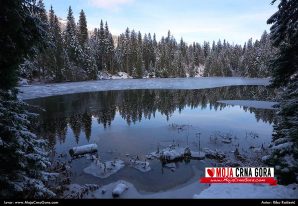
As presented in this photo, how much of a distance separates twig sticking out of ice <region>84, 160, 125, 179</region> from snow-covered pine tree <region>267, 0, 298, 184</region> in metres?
8.51

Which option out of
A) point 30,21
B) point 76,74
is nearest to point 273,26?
point 30,21

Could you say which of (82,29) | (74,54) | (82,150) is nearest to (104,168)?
(82,150)

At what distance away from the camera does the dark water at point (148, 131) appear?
14.7 meters

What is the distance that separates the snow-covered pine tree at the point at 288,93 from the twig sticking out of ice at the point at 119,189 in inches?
260

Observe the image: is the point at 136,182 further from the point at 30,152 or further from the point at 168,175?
the point at 30,152

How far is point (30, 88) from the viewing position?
164 ft

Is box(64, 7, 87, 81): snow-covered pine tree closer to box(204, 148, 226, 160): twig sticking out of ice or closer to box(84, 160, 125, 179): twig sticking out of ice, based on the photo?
box(84, 160, 125, 179): twig sticking out of ice

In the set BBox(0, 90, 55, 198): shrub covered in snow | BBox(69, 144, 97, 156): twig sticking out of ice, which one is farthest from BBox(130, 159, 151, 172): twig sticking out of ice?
BBox(0, 90, 55, 198): shrub covered in snow

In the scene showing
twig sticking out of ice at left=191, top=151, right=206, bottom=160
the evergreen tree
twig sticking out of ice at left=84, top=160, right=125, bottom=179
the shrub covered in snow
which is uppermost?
the evergreen tree

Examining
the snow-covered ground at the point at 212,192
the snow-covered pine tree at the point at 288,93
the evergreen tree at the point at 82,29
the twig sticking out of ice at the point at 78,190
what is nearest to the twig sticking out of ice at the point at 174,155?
the snow-covered ground at the point at 212,192

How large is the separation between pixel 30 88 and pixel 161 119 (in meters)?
31.8

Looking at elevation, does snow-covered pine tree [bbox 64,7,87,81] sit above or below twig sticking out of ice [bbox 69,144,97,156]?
above

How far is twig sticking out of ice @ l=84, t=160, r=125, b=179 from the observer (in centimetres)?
1473

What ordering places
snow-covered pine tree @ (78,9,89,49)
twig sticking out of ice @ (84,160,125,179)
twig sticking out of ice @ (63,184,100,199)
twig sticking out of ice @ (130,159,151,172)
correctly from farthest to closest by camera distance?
snow-covered pine tree @ (78,9,89,49) → twig sticking out of ice @ (130,159,151,172) → twig sticking out of ice @ (84,160,125,179) → twig sticking out of ice @ (63,184,100,199)
